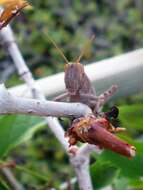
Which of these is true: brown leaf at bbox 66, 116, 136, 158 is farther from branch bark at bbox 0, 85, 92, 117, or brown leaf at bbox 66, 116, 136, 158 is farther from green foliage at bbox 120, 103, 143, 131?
green foliage at bbox 120, 103, 143, 131

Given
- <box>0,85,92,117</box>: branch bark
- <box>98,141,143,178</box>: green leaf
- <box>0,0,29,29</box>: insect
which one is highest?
<box>0,0,29,29</box>: insect

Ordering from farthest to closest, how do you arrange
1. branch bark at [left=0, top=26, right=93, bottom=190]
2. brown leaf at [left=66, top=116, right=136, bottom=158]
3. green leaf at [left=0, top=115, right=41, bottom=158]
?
green leaf at [left=0, top=115, right=41, bottom=158], branch bark at [left=0, top=26, right=93, bottom=190], brown leaf at [left=66, top=116, right=136, bottom=158]

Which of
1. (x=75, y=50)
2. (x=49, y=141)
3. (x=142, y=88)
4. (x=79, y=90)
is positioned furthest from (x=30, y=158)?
(x=79, y=90)

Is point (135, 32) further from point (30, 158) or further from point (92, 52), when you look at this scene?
point (30, 158)

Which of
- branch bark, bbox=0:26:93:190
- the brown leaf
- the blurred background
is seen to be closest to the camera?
the brown leaf

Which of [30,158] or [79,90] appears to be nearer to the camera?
[79,90]

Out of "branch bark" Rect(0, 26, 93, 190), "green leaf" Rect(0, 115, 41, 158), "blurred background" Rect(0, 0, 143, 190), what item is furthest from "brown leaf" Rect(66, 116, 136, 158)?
"blurred background" Rect(0, 0, 143, 190)

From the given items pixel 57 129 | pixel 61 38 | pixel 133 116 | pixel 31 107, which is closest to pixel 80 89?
pixel 31 107

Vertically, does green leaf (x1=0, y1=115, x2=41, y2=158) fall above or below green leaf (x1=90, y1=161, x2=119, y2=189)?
above
